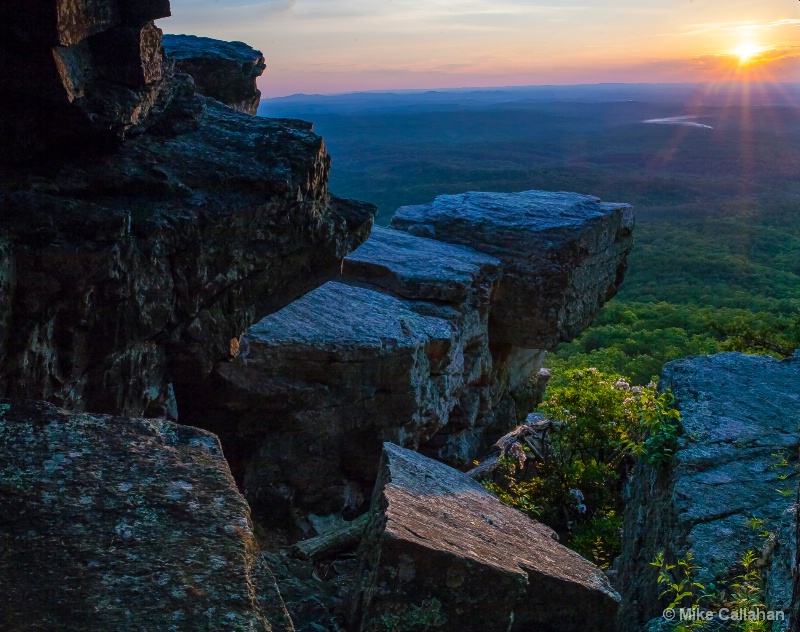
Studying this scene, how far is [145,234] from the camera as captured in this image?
6098mm

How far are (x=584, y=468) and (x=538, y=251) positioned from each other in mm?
4804

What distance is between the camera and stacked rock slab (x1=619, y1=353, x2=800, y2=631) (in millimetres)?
5816

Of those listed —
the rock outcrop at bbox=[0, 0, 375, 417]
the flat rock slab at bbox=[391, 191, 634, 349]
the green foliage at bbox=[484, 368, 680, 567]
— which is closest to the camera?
the rock outcrop at bbox=[0, 0, 375, 417]

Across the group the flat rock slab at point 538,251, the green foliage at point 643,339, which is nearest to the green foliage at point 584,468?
the flat rock slab at point 538,251

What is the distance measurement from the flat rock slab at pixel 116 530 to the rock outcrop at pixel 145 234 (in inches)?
63.6

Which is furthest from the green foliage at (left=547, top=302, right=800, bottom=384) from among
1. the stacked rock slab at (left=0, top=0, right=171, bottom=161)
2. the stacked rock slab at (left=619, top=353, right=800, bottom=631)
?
the stacked rock slab at (left=0, top=0, right=171, bottom=161)

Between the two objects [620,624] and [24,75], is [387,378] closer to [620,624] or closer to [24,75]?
[620,624]

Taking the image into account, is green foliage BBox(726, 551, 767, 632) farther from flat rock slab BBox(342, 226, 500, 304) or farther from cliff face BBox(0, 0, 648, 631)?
flat rock slab BBox(342, 226, 500, 304)

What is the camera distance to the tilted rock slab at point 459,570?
528cm

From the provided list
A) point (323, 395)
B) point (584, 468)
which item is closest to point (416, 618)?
point (323, 395)

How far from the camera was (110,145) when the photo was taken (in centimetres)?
656

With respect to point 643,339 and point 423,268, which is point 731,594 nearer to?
point 423,268

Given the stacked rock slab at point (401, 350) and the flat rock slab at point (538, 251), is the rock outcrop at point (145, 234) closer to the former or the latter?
the stacked rock slab at point (401, 350)

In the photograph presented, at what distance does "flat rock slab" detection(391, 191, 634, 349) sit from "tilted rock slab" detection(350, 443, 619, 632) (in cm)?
835
